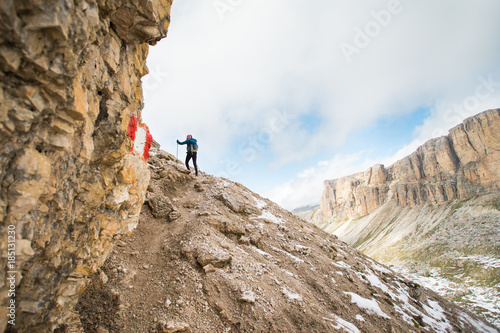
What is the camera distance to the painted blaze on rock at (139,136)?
8244mm

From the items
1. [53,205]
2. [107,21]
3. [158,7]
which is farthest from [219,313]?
[158,7]

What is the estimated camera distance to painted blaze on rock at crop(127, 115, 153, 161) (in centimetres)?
824

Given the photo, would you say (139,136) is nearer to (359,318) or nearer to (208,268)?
(208,268)

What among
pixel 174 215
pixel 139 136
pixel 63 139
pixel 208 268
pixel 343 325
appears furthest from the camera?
pixel 174 215

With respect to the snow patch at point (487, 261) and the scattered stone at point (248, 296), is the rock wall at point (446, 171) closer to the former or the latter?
the snow patch at point (487, 261)

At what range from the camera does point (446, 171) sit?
104m

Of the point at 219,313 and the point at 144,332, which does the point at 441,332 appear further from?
the point at 144,332

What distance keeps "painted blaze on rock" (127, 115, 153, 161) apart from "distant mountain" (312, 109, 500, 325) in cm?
5498

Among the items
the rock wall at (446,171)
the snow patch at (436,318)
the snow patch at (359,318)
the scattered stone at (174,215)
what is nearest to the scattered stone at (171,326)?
the scattered stone at (174,215)

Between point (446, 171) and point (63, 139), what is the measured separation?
140 metres

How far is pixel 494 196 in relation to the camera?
78.1 metres

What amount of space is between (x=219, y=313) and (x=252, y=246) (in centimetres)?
529

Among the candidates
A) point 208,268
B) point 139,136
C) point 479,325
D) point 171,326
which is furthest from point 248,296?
point 479,325

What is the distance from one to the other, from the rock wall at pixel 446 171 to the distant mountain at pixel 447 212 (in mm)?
280
